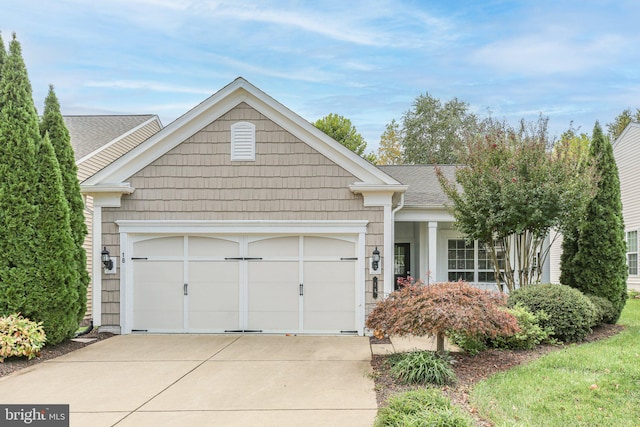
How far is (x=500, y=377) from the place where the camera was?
680 centimetres

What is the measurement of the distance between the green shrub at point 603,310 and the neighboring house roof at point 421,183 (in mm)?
3633

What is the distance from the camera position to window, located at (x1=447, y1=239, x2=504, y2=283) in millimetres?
14236

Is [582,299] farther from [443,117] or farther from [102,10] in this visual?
[443,117]

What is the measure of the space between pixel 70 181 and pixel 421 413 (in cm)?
832

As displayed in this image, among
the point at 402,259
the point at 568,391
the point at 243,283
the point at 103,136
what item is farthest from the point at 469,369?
the point at 103,136

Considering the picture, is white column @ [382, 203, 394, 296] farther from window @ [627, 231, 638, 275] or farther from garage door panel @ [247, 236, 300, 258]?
window @ [627, 231, 638, 275]

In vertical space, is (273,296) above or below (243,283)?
below

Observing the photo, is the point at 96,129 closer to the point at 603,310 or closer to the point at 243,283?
the point at 243,283

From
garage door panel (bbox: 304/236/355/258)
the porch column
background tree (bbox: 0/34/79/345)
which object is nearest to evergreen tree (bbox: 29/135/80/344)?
background tree (bbox: 0/34/79/345)

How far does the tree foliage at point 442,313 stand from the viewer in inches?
277

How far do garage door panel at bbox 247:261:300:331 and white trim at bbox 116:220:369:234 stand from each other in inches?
28.5

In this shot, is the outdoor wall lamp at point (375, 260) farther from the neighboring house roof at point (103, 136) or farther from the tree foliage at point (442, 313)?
the neighboring house roof at point (103, 136)

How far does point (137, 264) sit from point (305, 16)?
7054mm

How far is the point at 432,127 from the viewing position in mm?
35375
